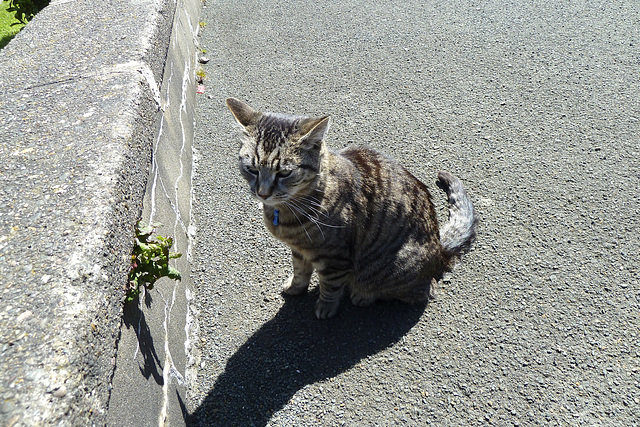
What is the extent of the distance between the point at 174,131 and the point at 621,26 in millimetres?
5663

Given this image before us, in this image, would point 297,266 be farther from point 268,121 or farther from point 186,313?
point 268,121

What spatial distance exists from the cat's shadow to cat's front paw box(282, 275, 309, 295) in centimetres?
5

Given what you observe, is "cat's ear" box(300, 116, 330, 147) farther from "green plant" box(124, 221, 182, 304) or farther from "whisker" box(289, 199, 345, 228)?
"green plant" box(124, 221, 182, 304)

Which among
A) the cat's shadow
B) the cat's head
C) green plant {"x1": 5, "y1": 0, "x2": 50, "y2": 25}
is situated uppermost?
the cat's head

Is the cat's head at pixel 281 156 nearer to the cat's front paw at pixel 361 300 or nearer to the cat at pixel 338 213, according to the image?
the cat at pixel 338 213

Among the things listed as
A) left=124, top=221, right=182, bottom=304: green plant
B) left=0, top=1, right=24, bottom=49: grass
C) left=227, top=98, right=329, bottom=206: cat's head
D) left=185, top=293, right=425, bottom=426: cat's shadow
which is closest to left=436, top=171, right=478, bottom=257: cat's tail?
left=185, top=293, right=425, bottom=426: cat's shadow

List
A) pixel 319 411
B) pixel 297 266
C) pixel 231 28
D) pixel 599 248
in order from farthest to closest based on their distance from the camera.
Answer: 1. pixel 231 28
2. pixel 599 248
3. pixel 297 266
4. pixel 319 411

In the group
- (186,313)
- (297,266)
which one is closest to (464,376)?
(297,266)

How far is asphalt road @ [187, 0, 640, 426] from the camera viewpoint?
2582 millimetres

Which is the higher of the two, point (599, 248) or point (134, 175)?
point (134, 175)

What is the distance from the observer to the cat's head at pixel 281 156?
244 cm

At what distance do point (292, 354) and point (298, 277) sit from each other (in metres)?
0.53

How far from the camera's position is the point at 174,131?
349cm

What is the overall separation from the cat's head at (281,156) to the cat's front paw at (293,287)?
773 millimetres
